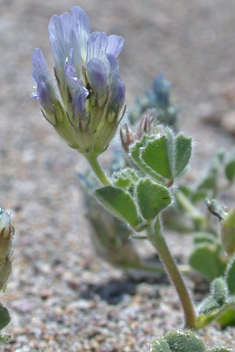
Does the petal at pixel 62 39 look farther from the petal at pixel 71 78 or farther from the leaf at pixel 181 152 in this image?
the leaf at pixel 181 152

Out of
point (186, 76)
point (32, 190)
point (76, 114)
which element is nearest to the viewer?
point (76, 114)

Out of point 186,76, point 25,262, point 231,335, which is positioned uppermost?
point 186,76

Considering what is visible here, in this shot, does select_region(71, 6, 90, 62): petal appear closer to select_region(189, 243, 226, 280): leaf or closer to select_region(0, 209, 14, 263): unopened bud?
select_region(0, 209, 14, 263): unopened bud

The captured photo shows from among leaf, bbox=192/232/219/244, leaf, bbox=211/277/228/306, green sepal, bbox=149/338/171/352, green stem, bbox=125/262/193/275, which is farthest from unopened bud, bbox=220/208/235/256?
green stem, bbox=125/262/193/275

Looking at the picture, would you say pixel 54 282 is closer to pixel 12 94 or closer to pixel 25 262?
pixel 25 262

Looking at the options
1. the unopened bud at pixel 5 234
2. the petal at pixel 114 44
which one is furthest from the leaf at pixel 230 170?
the unopened bud at pixel 5 234

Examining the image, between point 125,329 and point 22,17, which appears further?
point 22,17

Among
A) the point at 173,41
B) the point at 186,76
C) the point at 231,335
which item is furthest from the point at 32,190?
the point at 173,41
